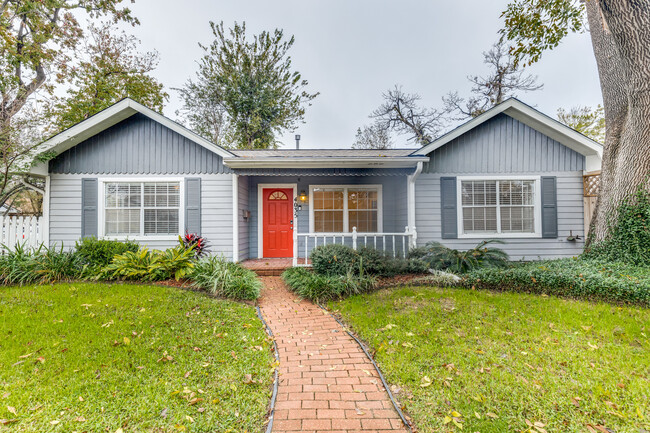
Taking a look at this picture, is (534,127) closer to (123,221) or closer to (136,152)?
(136,152)

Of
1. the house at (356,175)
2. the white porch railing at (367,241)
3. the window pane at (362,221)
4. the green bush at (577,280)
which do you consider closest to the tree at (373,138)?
the window pane at (362,221)

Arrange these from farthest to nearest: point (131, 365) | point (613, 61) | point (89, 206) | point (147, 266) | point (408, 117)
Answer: point (408, 117), point (89, 206), point (613, 61), point (147, 266), point (131, 365)

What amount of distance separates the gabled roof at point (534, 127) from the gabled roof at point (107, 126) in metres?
5.49

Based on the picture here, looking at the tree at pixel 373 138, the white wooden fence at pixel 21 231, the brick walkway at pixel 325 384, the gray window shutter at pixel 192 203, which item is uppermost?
the tree at pixel 373 138

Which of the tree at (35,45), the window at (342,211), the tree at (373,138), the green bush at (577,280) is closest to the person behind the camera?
the green bush at (577,280)

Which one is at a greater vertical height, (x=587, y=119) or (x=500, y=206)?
(x=587, y=119)

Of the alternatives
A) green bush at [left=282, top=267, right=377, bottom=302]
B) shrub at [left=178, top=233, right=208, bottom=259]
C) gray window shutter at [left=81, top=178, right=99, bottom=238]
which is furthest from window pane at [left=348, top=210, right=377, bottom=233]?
gray window shutter at [left=81, top=178, right=99, bottom=238]

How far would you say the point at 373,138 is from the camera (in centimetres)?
2294

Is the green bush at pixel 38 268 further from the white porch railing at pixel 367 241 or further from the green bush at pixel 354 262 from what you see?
the green bush at pixel 354 262

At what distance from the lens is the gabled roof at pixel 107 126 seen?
22.1 feet

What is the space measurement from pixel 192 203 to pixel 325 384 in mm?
6115

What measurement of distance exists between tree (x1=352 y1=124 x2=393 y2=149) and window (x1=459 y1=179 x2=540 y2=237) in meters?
14.1

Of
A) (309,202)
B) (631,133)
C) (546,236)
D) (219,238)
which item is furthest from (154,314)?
(631,133)

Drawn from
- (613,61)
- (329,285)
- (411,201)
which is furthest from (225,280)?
(613,61)
